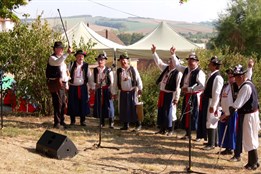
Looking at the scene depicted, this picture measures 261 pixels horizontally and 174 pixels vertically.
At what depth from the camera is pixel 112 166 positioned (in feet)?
22.9

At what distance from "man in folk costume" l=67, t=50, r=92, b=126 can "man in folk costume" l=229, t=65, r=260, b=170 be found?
3843 mm

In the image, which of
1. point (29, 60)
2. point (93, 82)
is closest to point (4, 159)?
point (93, 82)

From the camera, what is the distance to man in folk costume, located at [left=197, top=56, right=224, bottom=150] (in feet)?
26.2

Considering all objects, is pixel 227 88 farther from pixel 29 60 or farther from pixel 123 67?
pixel 29 60

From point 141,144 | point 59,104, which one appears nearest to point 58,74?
point 59,104

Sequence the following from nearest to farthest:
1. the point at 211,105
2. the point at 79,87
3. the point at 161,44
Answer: the point at 211,105
the point at 79,87
the point at 161,44

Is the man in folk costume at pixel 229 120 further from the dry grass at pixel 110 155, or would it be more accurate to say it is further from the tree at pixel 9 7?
the tree at pixel 9 7

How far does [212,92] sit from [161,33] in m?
12.6

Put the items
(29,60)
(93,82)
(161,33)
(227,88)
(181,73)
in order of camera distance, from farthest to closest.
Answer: (161,33), (29,60), (93,82), (181,73), (227,88)

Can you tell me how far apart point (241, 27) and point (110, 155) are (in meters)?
26.4

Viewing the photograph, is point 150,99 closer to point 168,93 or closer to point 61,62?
point 168,93

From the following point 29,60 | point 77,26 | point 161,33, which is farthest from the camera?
point 161,33

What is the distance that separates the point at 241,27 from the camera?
32.1 metres

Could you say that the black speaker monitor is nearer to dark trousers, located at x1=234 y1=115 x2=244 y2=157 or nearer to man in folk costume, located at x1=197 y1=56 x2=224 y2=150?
man in folk costume, located at x1=197 y1=56 x2=224 y2=150
